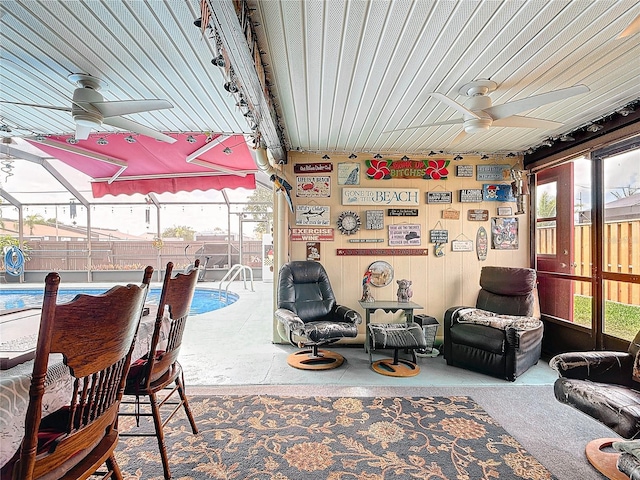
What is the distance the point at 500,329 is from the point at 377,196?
1.94 meters

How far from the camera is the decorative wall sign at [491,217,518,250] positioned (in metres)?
4.11

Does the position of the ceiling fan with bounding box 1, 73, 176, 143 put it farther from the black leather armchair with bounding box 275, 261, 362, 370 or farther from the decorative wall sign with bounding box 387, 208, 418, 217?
the decorative wall sign with bounding box 387, 208, 418, 217

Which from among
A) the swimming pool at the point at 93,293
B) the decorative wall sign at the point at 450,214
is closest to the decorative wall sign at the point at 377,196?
the decorative wall sign at the point at 450,214

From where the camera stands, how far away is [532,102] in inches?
83.0

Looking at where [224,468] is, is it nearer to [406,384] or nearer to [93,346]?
[93,346]

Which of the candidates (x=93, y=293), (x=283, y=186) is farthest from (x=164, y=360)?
(x=93, y=293)

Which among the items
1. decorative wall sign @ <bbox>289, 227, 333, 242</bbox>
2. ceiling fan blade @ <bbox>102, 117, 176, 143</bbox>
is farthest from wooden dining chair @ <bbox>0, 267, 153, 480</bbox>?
decorative wall sign @ <bbox>289, 227, 333, 242</bbox>

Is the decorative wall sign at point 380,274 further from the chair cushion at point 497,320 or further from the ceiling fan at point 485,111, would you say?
the ceiling fan at point 485,111

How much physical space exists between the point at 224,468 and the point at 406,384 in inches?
67.1

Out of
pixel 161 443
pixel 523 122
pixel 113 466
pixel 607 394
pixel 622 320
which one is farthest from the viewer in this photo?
pixel 622 320

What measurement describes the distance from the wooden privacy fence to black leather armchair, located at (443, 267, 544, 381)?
1.72 ft

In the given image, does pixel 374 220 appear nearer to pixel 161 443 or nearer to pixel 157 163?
pixel 161 443

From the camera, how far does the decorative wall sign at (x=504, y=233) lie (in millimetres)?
4109

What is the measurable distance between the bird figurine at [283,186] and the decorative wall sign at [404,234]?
1286mm
